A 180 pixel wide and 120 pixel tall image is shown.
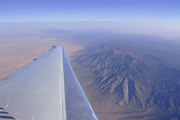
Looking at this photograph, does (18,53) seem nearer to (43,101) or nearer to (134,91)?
(134,91)

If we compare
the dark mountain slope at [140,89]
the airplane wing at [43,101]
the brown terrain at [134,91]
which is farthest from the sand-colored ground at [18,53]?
the airplane wing at [43,101]

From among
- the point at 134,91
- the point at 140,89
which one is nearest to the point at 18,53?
the point at 134,91

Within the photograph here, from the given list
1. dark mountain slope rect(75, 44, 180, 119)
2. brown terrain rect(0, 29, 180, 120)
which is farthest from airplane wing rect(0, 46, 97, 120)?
dark mountain slope rect(75, 44, 180, 119)

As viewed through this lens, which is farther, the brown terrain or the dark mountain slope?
the dark mountain slope

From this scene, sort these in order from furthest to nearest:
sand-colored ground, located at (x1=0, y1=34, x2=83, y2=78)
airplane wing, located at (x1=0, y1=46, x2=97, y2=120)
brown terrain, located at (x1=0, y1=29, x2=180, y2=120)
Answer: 1. sand-colored ground, located at (x1=0, y1=34, x2=83, y2=78)
2. brown terrain, located at (x1=0, y1=29, x2=180, y2=120)
3. airplane wing, located at (x1=0, y1=46, x2=97, y2=120)

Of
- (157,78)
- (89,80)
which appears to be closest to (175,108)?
(157,78)

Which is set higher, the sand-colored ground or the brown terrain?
the sand-colored ground

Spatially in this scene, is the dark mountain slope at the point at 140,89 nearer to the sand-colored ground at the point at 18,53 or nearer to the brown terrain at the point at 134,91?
the brown terrain at the point at 134,91

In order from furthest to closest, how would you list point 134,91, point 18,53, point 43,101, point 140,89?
point 18,53
point 140,89
point 134,91
point 43,101

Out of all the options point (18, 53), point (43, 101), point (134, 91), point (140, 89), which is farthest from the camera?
point (18, 53)

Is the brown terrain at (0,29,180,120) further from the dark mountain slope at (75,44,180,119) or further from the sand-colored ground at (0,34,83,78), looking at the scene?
the sand-colored ground at (0,34,83,78)

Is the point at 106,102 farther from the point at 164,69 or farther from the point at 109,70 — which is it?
the point at 164,69
